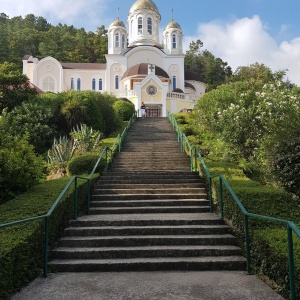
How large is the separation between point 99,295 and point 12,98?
20.4 metres

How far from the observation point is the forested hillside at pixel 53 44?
6812 cm

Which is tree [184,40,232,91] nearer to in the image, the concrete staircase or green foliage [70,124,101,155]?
green foliage [70,124,101,155]

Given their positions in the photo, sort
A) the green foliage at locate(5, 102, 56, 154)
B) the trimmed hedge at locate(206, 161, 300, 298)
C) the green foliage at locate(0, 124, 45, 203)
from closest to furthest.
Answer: the trimmed hedge at locate(206, 161, 300, 298) < the green foliage at locate(0, 124, 45, 203) < the green foliage at locate(5, 102, 56, 154)

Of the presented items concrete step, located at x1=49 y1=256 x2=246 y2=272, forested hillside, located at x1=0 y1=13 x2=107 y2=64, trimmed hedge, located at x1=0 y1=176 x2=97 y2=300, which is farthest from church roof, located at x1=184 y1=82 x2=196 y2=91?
concrete step, located at x1=49 y1=256 x2=246 y2=272

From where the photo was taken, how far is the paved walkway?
501 centimetres

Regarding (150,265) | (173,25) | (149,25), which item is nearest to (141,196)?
(150,265)

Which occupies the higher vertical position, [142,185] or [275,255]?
[142,185]

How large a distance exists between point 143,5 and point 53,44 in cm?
2122

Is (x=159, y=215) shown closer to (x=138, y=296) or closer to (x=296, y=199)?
(x=296, y=199)

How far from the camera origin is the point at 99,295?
5.07m

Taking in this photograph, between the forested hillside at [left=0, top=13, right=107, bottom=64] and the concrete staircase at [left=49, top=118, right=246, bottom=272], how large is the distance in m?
61.7

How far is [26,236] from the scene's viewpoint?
5.54m

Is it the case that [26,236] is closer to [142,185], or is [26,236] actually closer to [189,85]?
[142,185]

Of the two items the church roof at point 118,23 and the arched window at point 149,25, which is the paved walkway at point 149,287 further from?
the arched window at point 149,25
